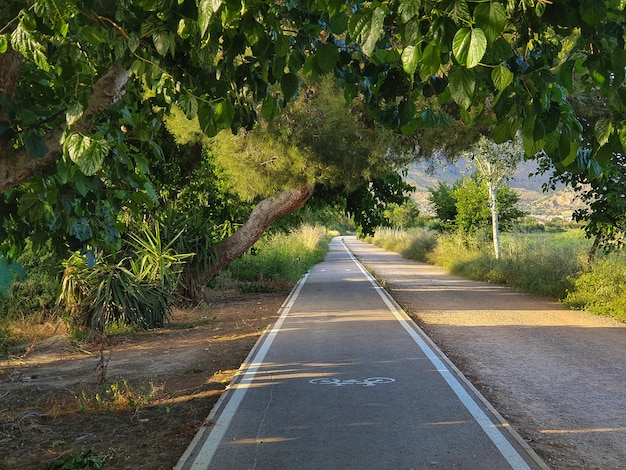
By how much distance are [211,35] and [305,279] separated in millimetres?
23060

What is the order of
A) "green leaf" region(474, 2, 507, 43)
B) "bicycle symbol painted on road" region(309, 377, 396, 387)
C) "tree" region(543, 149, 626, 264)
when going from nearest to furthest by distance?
"green leaf" region(474, 2, 507, 43), "bicycle symbol painted on road" region(309, 377, 396, 387), "tree" region(543, 149, 626, 264)

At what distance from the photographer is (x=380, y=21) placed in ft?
7.11

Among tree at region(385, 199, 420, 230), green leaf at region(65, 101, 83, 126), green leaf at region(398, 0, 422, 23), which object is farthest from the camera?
tree at region(385, 199, 420, 230)

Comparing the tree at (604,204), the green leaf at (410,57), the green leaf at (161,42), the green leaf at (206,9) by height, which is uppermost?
the green leaf at (161,42)

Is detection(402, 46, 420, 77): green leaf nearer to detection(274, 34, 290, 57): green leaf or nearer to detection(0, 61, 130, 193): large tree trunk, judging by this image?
detection(274, 34, 290, 57): green leaf

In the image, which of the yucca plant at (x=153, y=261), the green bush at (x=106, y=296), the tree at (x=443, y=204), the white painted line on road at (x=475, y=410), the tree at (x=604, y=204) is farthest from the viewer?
the tree at (x=443, y=204)

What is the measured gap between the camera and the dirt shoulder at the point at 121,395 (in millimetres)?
5605

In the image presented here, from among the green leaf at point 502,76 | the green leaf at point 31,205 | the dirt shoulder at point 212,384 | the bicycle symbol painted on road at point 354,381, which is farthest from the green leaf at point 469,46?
the bicycle symbol painted on road at point 354,381

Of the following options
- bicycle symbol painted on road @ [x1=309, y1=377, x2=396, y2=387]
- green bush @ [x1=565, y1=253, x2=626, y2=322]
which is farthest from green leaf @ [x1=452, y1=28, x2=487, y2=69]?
green bush @ [x1=565, y1=253, x2=626, y2=322]

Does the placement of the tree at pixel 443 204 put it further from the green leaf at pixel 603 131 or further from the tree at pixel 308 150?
the green leaf at pixel 603 131

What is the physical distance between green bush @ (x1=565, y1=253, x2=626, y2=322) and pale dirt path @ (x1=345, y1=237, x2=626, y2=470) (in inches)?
17.0

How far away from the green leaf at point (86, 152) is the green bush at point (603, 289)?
42.5ft

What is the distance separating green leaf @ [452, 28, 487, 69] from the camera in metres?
1.87

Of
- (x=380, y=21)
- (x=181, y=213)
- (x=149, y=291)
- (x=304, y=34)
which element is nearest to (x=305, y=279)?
(x=181, y=213)
